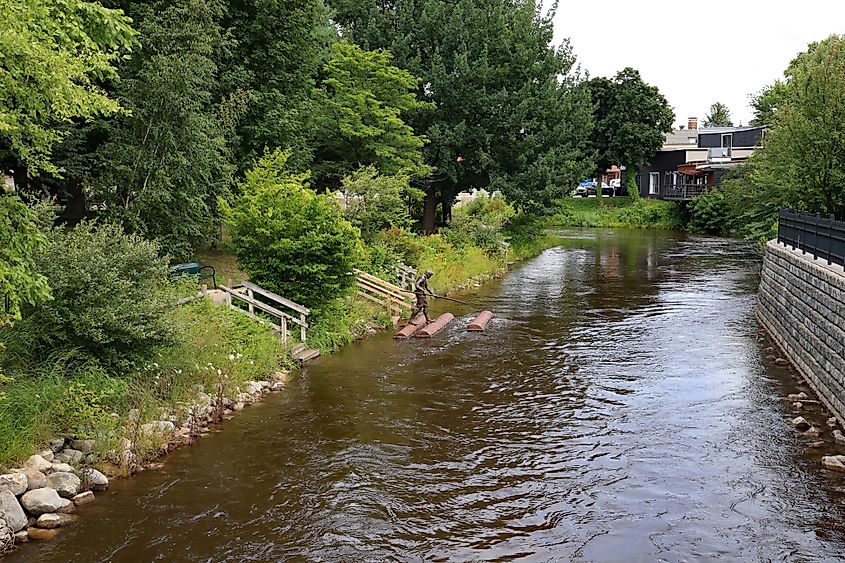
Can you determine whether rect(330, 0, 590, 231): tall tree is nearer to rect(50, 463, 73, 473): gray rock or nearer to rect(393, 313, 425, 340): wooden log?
rect(393, 313, 425, 340): wooden log

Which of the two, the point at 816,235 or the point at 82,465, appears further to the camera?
the point at 816,235

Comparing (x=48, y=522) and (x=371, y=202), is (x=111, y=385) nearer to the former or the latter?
(x=48, y=522)

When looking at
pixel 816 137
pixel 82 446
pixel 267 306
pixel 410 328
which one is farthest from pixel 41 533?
pixel 816 137

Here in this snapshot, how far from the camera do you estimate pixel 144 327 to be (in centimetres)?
1145

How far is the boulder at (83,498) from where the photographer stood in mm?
9558

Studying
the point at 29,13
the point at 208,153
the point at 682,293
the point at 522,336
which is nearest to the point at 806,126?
the point at 682,293

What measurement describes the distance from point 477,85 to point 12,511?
28.6 m

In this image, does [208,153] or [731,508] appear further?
[208,153]

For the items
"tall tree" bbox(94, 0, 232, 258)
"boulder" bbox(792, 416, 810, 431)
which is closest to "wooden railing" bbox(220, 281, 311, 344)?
"tall tree" bbox(94, 0, 232, 258)

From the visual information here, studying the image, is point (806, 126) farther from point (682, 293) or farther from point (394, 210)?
point (394, 210)

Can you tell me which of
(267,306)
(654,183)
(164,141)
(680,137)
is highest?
(680,137)

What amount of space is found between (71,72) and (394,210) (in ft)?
57.7

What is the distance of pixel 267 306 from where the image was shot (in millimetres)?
16484

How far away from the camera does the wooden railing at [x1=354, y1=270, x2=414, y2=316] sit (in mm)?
21594
